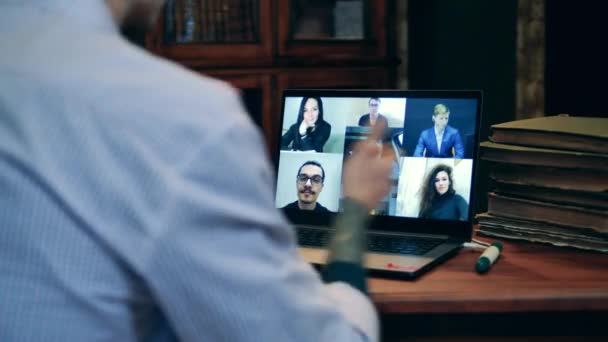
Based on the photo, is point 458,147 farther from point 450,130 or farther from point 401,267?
point 401,267

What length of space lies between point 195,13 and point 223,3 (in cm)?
10

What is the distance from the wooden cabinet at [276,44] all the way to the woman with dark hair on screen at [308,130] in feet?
2.95

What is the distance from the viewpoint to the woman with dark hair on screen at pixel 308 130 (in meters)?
1.48

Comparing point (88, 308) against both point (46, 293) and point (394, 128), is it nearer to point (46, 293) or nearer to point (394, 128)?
point (46, 293)

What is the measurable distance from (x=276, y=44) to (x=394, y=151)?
112 centimetres

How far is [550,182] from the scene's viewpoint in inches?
53.7

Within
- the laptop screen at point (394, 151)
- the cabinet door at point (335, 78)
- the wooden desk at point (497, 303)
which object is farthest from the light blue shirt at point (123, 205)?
the cabinet door at point (335, 78)

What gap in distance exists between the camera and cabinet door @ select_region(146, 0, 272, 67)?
2.31 metres

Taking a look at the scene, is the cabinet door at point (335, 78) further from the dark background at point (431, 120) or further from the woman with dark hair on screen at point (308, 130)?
the dark background at point (431, 120)

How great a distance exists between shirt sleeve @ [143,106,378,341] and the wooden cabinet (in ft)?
5.46

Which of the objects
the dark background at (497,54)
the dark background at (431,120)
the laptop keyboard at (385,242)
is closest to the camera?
the laptop keyboard at (385,242)

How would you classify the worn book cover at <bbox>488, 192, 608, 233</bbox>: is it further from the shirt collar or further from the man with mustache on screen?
the shirt collar

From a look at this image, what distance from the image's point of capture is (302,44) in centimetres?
250

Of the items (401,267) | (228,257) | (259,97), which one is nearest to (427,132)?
(401,267)
